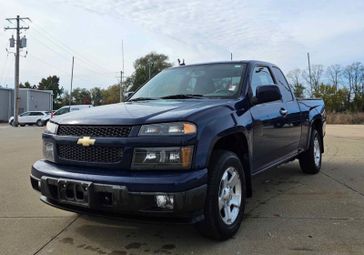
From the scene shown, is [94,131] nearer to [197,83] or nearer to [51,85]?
[197,83]

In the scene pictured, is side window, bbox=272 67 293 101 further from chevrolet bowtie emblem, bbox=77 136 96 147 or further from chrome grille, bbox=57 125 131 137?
chevrolet bowtie emblem, bbox=77 136 96 147

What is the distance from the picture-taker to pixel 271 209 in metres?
5.41

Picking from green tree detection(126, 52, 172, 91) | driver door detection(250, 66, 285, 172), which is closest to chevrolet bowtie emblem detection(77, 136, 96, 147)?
driver door detection(250, 66, 285, 172)

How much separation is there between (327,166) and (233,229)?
16.3 ft

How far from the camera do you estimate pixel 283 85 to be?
6645mm

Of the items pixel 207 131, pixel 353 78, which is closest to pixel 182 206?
pixel 207 131

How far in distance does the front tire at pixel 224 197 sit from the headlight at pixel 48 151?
1.54m

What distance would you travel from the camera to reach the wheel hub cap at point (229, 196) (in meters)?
4.23

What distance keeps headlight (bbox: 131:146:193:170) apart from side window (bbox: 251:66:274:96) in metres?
1.77

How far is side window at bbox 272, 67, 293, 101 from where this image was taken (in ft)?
21.1

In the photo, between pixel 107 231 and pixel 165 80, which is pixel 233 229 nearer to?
pixel 107 231

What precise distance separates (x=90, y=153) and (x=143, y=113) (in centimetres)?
59

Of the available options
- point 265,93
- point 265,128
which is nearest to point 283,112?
point 265,128

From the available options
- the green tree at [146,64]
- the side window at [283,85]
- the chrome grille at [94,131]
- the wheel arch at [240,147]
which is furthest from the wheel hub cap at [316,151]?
the green tree at [146,64]
